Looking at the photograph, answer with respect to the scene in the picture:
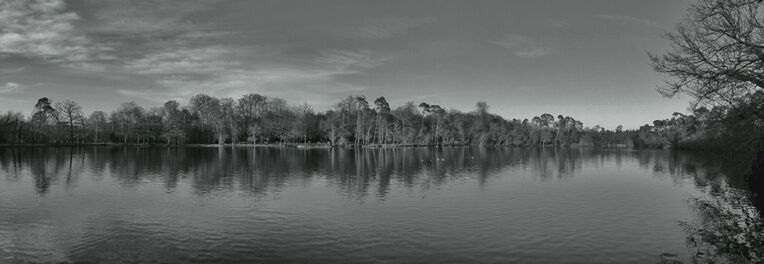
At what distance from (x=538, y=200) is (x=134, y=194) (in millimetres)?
22546

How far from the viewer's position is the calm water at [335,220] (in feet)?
46.1

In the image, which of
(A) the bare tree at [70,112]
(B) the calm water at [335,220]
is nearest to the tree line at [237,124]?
(A) the bare tree at [70,112]

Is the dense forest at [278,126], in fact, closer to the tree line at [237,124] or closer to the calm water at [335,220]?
the tree line at [237,124]

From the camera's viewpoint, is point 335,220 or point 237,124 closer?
point 335,220

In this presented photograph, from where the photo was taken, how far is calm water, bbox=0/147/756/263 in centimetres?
1406

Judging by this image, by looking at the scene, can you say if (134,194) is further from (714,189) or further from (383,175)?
(714,189)

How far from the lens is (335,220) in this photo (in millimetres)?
18938

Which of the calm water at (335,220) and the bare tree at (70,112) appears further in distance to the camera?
the bare tree at (70,112)

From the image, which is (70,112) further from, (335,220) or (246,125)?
(335,220)

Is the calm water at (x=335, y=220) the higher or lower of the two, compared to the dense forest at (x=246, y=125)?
lower

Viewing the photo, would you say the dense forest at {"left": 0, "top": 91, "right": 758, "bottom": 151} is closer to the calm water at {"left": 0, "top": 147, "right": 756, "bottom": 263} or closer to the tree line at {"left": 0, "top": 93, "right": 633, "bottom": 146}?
the tree line at {"left": 0, "top": 93, "right": 633, "bottom": 146}

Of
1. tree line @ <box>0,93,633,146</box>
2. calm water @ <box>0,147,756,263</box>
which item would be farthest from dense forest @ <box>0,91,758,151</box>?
calm water @ <box>0,147,756,263</box>

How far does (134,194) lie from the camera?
83.6 feet

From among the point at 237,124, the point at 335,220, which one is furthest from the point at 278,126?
the point at 335,220
